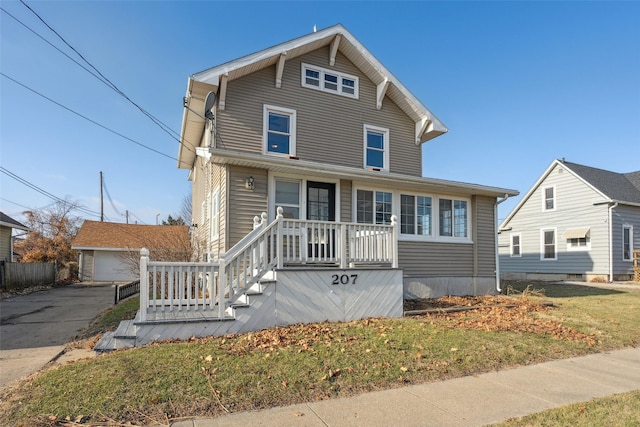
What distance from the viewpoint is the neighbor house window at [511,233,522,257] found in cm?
2362

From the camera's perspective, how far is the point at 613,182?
21.5 m

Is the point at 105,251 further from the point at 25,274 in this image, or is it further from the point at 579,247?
the point at 579,247

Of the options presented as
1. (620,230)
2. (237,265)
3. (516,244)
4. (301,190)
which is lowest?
(237,265)

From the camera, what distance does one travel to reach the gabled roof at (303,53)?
10.3m

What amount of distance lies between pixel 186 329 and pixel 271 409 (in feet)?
9.29

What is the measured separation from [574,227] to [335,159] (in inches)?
638

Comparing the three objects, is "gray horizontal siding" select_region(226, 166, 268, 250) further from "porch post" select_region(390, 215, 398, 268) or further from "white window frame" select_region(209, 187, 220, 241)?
"porch post" select_region(390, 215, 398, 268)

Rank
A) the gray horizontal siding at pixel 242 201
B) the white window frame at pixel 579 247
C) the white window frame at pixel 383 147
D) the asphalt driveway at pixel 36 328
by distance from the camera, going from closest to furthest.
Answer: the asphalt driveway at pixel 36 328
the gray horizontal siding at pixel 242 201
the white window frame at pixel 383 147
the white window frame at pixel 579 247

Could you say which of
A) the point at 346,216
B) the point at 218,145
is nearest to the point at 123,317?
the point at 218,145

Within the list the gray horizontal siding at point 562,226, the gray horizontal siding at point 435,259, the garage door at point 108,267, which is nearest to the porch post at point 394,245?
the gray horizontal siding at point 435,259

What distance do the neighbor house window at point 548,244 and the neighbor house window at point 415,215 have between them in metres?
14.3

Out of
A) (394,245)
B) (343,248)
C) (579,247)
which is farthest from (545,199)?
(343,248)

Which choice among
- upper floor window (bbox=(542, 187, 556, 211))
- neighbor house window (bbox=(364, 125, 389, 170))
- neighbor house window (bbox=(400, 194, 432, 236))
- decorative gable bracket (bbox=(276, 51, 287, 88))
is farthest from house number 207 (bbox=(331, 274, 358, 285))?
upper floor window (bbox=(542, 187, 556, 211))

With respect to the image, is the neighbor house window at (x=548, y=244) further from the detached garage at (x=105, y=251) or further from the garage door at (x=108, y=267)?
the garage door at (x=108, y=267)
